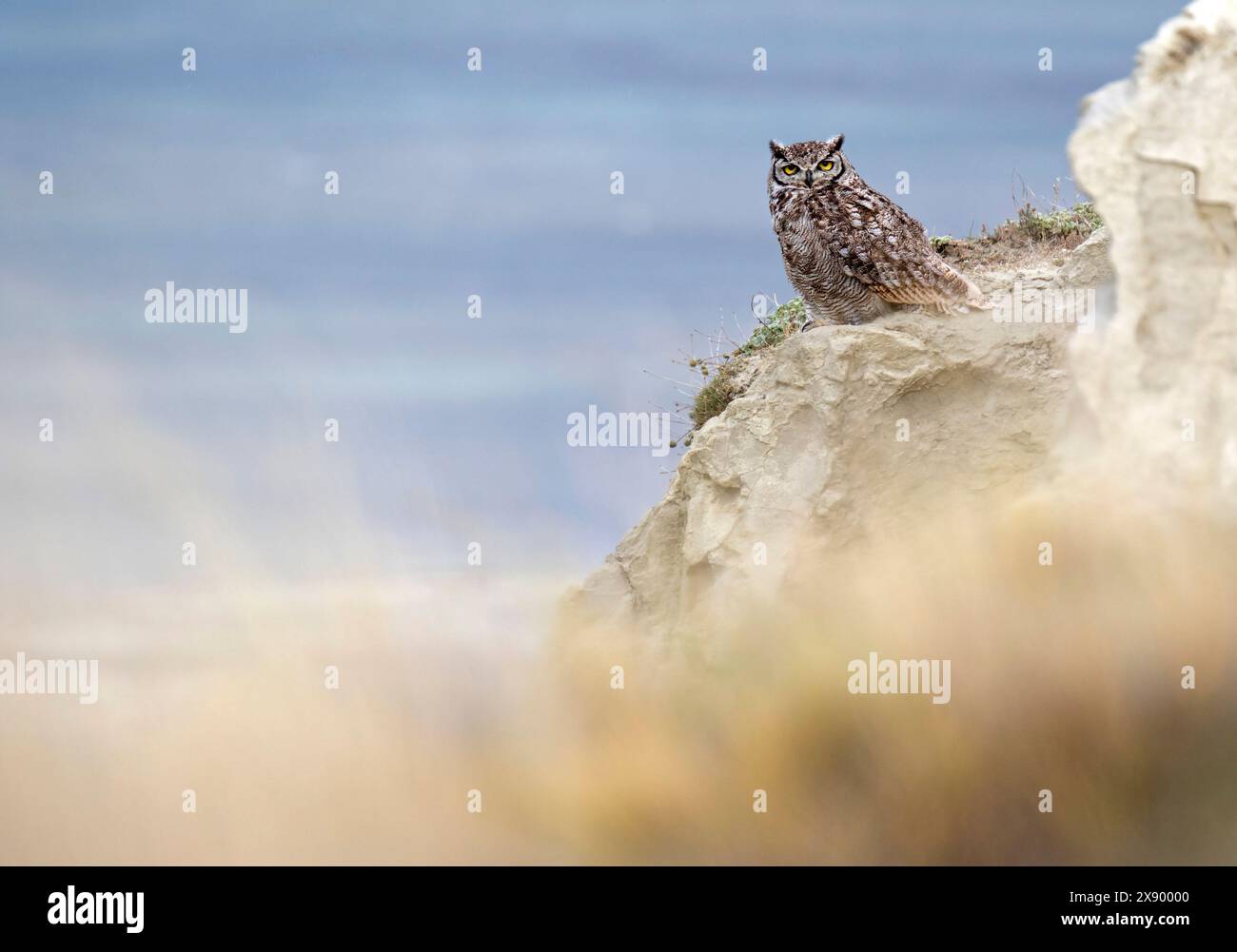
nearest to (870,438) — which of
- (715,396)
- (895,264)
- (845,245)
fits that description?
(895,264)

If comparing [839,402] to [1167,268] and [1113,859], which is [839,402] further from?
[1113,859]

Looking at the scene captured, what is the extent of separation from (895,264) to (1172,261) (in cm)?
248

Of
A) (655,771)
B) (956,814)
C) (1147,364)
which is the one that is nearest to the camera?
(1147,364)

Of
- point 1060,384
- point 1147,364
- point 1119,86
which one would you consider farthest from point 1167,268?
point 1060,384

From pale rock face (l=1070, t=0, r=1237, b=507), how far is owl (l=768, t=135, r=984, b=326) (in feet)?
6.99

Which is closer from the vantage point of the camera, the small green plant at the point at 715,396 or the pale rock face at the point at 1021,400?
the pale rock face at the point at 1021,400

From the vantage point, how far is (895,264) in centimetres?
984

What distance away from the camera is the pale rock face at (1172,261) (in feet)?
24.7

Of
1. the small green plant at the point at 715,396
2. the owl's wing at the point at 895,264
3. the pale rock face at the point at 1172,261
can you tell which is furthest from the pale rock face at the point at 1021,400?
the small green plant at the point at 715,396

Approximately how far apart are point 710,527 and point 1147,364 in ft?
10.6

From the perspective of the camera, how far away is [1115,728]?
8.04 meters

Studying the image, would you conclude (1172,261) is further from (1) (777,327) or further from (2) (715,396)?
(1) (777,327)

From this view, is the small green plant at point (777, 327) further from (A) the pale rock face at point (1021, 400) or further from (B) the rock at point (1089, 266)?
(B) the rock at point (1089, 266)

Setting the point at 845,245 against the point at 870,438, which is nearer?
the point at 870,438
